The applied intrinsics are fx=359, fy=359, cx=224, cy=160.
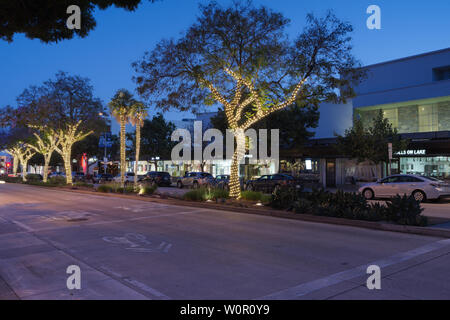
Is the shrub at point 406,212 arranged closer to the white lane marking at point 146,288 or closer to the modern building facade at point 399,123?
the white lane marking at point 146,288

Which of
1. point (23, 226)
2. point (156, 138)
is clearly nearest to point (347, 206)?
point (23, 226)

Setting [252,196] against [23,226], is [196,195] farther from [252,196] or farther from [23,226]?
[23,226]

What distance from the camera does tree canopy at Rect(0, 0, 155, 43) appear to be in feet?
25.0

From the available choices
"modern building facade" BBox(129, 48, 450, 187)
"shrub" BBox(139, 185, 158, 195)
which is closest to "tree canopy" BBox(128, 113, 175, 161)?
→ "modern building facade" BBox(129, 48, 450, 187)

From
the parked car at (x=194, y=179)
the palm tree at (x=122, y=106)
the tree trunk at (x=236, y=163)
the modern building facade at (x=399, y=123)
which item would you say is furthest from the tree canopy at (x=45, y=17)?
the parked car at (x=194, y=179)

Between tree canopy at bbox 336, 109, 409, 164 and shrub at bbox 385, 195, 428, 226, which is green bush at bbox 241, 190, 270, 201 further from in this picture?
tree canopy at bbox 336, 109, 409, 164

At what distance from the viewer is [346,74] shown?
631 inches

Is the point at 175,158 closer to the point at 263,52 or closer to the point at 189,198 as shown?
the point at 189,198

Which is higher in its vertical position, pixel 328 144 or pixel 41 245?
pixel 328 144

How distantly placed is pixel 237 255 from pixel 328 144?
28.1m

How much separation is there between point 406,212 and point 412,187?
855cm

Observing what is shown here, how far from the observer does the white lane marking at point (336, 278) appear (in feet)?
16.6

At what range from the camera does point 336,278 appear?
5.84 metres
